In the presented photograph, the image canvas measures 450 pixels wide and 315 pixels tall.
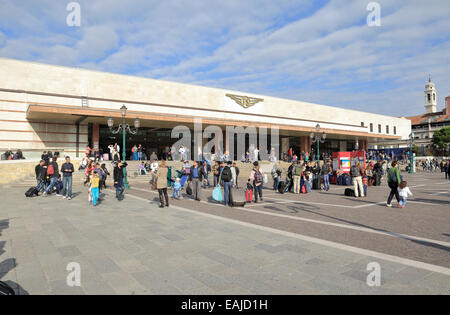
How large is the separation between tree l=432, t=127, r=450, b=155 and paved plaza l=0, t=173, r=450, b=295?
71587mm

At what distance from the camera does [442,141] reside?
6631 centimetres

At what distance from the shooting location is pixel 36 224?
7.14 m

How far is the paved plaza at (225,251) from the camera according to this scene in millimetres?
3650

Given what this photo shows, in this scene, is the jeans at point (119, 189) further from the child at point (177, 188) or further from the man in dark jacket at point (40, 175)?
the man in dark jacket at point (40, 175)

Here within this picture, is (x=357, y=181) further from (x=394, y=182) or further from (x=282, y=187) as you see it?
(x=282, y=187)

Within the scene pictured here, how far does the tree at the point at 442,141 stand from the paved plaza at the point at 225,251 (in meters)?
71.6

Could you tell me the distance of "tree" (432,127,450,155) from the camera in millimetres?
65938

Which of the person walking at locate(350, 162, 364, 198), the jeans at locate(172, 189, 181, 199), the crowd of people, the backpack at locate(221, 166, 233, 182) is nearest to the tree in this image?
the crowd of people

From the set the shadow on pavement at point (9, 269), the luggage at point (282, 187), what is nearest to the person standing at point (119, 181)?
the shadow on pavement at point (9, 269)

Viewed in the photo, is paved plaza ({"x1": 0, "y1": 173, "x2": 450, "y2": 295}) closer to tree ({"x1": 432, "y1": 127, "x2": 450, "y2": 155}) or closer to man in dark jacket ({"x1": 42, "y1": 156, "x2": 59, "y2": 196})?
man in dark jacket ({"x1": 42, "y1": 156, "x2": 59, "y2": 196})

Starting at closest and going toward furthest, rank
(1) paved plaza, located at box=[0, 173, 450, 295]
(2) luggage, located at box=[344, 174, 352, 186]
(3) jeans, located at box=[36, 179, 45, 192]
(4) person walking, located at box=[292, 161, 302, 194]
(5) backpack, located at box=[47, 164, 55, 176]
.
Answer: (1) paved plaza, located at box=[0, 173, 450, 295] < (5) backpack, located at box=[47, 164, 55, 176] < (3) jeans, located at box=[36, 179, 45, 192] < (4) person walking, located at box=[292, 161, 302, 194] < (2) luggage, located at box=[344, 174, 352, 186]

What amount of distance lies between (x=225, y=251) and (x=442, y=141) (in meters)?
79.1
